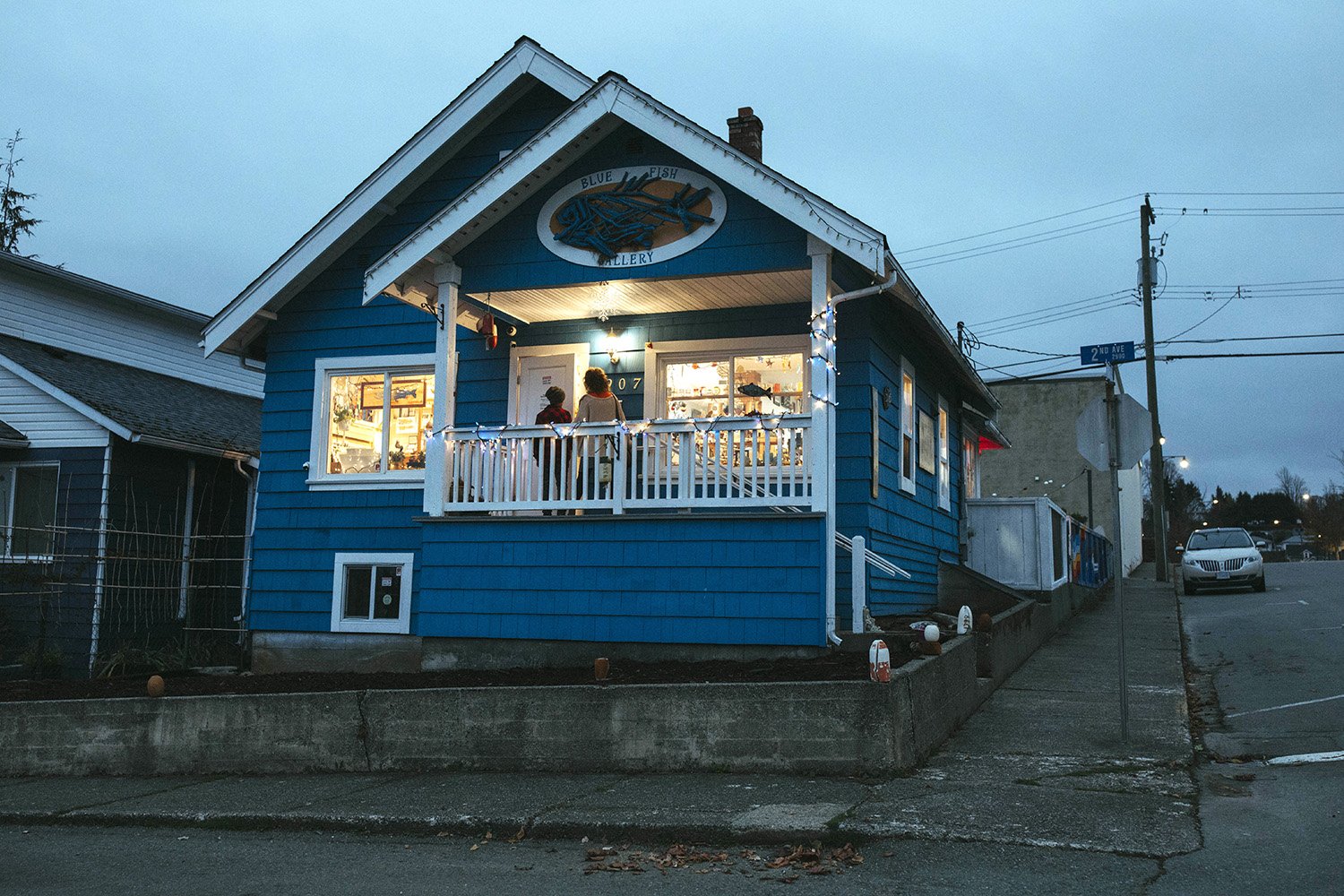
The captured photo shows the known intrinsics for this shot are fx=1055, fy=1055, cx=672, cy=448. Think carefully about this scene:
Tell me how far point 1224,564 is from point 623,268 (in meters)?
17.2

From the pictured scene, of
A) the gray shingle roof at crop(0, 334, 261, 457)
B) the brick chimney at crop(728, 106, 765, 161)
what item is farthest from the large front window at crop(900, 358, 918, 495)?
the gray shingle roof at crop(0, 334, 261, 457)

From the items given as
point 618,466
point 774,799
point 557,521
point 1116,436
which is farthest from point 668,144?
point 774,799

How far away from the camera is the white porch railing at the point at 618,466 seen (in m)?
9.33

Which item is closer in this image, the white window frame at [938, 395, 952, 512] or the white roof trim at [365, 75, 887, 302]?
the white roof trim at [365, 75, 887, 302]

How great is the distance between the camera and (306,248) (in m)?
12.5

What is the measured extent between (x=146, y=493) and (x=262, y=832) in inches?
385

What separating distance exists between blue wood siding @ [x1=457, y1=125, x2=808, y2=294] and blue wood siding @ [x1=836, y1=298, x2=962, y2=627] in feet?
5.13

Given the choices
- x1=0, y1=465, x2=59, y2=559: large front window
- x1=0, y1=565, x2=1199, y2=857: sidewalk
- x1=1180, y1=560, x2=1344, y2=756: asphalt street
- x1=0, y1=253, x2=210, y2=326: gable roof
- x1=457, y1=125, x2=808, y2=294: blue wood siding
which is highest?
x1=0, y1=253, x2=210, y2=326: gable roof

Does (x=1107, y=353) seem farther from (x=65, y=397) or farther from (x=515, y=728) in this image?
(x=65, y=397)

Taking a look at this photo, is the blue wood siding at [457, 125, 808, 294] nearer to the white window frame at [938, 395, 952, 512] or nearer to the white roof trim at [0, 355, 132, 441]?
the white window frame at [938, 395, 952, 512]

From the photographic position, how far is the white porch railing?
9328mm

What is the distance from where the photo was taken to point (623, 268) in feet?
33.5

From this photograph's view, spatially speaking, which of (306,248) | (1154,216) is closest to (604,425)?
(306,248)

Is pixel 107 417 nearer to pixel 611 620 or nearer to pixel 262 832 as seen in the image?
pixel 611 620
